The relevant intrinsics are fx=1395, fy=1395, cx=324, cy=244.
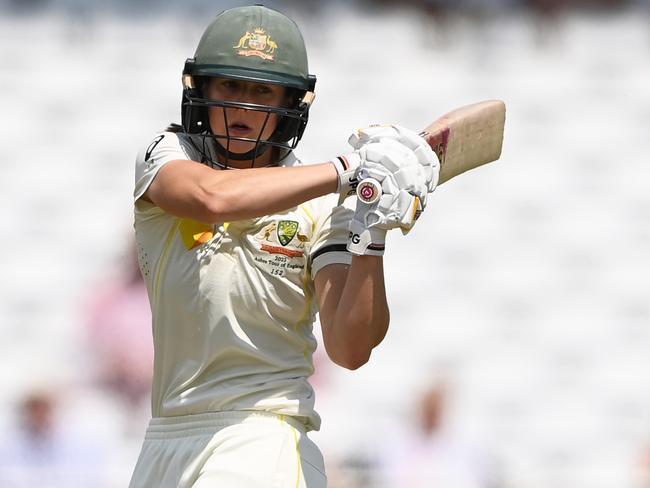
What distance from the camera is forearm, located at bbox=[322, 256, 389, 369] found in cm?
284

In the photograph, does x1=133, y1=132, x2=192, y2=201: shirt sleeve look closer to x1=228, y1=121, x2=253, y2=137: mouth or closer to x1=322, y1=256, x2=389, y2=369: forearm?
x1=228, y1=121, x2=253, y2=137: mouth

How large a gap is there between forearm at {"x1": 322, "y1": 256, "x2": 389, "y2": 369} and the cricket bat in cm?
35

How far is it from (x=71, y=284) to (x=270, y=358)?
184 inches

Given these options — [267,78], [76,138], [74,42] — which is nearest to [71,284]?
[76,138]

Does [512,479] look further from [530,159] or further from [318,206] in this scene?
[318,206]

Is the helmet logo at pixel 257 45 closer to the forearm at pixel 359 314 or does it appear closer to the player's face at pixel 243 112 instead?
the player's face at pixel 243 112

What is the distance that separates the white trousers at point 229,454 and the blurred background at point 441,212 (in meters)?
3.44

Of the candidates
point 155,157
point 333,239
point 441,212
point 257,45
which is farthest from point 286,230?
point 441,212

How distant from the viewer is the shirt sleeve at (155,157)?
117 inches

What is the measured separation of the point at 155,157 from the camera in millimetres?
2990

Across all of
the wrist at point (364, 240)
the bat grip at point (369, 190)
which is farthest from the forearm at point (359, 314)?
the bat grip at point (369, 190)

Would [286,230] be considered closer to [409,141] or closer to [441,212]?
[409,141]

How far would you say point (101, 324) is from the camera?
6129mm

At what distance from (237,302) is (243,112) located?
1.41ft
